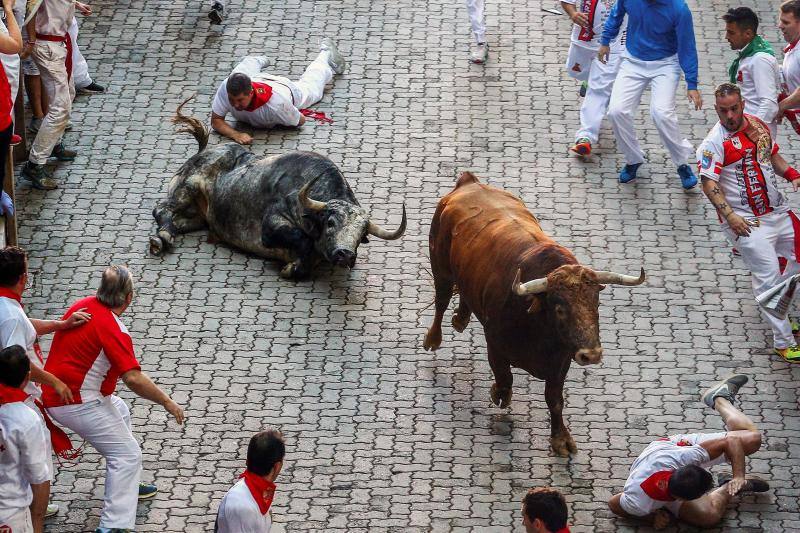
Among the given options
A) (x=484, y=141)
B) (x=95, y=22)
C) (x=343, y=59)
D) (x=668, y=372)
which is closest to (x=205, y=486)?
(x=668, y=372)

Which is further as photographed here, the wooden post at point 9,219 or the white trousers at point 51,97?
the white trousers at point 51,97

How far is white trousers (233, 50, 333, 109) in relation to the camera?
15172mm

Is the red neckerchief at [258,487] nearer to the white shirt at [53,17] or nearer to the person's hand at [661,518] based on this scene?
the person's hand at [661,518]

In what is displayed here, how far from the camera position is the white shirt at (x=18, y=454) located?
8.45 meters

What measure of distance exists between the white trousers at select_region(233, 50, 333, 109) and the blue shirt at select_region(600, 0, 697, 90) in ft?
11.4

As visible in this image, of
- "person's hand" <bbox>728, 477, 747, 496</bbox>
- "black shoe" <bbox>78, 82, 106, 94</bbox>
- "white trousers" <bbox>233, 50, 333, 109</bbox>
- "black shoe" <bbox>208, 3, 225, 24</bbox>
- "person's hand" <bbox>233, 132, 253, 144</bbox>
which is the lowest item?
"black shoe" <bbox>78, 82, 106, 94</bbox>

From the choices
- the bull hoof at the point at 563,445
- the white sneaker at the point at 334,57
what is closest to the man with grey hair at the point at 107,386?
the bull hoof at the point at 563,445

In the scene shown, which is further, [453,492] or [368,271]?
[368,271]

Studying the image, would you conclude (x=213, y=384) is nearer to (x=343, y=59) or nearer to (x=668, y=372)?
(x=668, y=372)

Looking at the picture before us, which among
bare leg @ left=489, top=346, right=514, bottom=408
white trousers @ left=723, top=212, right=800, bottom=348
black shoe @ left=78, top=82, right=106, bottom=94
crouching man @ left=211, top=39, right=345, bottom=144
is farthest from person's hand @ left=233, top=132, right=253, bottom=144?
white trousers @ left=723, top=212, right=800, bottom=348

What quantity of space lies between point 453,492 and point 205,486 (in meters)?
1.86

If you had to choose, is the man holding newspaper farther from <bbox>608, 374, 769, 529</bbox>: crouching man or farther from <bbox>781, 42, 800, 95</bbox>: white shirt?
<bbox>608, 374, 769, 529</bbox>: crouching man

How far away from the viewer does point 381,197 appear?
13.8 meters

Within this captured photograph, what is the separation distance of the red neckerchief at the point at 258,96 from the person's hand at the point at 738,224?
553 centimetres
